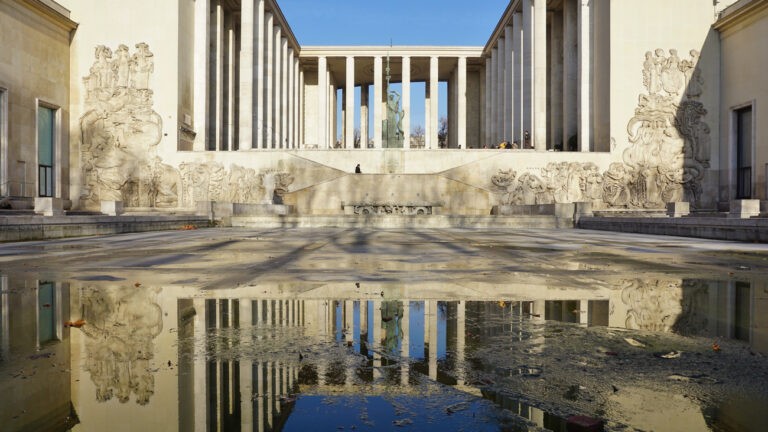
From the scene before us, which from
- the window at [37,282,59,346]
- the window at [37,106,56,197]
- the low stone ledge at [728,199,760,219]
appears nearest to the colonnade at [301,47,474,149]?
the window at [37,106,56,197]

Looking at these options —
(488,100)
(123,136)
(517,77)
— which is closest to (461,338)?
(123,136)

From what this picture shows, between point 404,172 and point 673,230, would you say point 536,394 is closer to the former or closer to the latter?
point 673,230

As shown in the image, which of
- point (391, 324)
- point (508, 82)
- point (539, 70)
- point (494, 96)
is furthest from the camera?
point (494, 96)

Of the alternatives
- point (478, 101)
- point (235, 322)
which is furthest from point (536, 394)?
point (478, 101)

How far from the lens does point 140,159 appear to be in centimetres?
2831

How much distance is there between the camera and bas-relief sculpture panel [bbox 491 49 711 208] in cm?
2730

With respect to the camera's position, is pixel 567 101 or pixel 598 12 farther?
pixel 567 101

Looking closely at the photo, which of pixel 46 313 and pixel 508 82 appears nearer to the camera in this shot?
pixel 46 313

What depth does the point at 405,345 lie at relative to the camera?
2.36 meters

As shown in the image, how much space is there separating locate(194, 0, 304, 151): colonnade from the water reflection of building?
2869 cm

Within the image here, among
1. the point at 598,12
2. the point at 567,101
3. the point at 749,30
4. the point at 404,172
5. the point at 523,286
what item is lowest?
the point at 523,286

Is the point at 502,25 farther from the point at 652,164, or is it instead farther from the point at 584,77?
the point at 652,164

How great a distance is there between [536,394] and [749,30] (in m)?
31.5

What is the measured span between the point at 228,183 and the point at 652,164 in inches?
860
